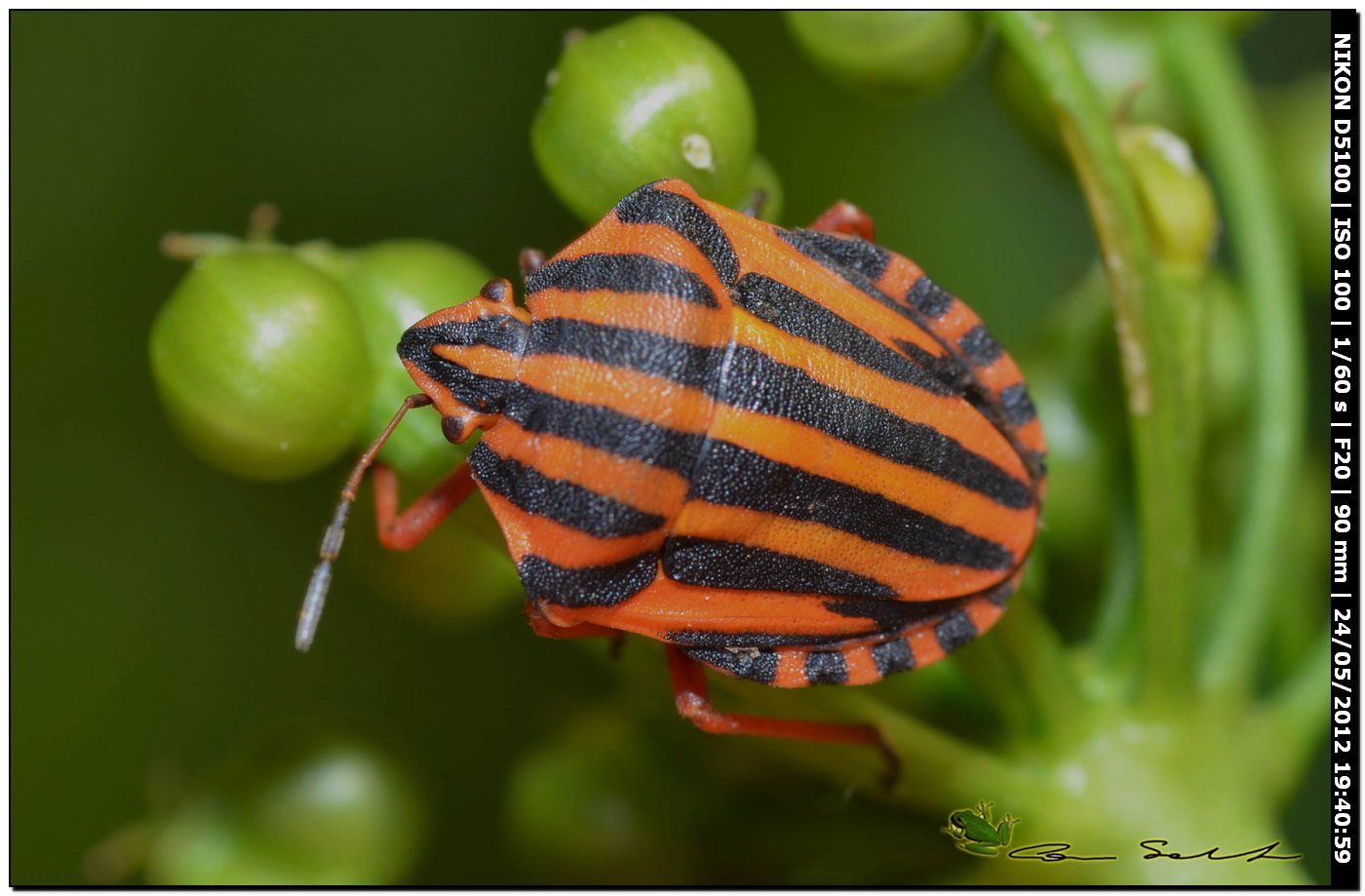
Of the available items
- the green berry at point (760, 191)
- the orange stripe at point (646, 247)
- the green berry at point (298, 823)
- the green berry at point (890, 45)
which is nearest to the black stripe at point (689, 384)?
the orange stripe at point (646, 247)

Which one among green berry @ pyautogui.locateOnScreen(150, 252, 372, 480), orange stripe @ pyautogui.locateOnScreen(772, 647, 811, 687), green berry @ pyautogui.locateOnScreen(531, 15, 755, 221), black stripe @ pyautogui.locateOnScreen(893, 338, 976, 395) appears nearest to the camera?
green berry @ pyautogui.locateOnScreen(150, 252, 372, 480)

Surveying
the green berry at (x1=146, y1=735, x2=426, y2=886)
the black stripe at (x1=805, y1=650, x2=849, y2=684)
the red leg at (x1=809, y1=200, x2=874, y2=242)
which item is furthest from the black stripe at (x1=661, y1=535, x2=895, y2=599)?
the green berry at (x1=146, y1=735, x2=426, y2=886)

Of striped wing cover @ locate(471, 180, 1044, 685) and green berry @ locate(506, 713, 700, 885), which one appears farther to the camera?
green berry @ locate(506, 713, 700, 885)

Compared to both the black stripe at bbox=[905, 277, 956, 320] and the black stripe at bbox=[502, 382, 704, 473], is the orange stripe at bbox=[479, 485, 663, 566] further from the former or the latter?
the black stripe at bbox=[905, 277, 956, 320]

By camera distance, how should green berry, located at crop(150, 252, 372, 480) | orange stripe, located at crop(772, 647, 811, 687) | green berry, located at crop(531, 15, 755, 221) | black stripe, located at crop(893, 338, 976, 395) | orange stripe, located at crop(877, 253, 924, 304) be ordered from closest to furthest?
green berry, located at crop(150, 252, 372, 480) < green berry, located at crop(531, 15, 755, 221) < orange stripe, located at crop(772, 647, 811, 687) < black stripe, located at crop(893, 338, 976, 395) < orange stripe, located at crop(877, 253, 924, 304)

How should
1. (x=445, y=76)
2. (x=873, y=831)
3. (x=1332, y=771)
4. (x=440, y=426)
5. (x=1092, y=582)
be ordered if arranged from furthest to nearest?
(x=445, y=76)
(x=1092, y=582)
(x=1332, y=771)
(x=873, y=831)
(x=440, y=426)

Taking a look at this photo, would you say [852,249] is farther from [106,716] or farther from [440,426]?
[106,716]

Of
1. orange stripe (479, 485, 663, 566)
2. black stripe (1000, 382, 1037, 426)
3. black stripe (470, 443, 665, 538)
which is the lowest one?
orange stripe (479, 485, 663, 566)

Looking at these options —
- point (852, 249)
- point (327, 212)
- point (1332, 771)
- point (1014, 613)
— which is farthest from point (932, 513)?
point (327, 212)

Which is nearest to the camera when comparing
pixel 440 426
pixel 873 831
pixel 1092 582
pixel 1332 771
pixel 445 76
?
pixel 440 426
